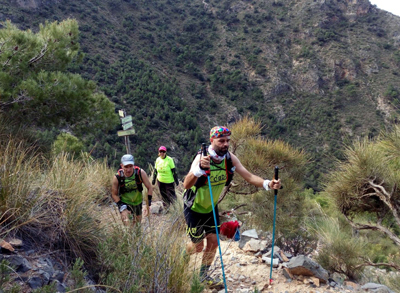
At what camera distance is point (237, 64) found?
1988 inches

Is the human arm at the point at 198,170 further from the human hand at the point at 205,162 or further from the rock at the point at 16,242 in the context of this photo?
the rock at the point at 16,242

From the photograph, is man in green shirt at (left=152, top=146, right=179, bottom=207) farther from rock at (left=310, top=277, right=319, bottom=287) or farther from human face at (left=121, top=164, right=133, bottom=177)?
rock at (left=310, top=277, right=319, bottom=287)

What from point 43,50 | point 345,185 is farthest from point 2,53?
point 345,185

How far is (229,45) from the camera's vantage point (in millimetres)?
53125

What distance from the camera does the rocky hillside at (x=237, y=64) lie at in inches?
1325

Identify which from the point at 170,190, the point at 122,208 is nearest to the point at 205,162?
the point at 122,208

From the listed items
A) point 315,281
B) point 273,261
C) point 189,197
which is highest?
point 189,197

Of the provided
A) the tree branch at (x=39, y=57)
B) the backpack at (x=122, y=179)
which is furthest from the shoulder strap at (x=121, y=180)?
the tree branch at (x=39, y=57)

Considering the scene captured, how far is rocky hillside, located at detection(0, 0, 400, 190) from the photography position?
33.7 meters

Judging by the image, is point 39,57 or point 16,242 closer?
point 16,242

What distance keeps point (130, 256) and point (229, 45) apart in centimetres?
5477

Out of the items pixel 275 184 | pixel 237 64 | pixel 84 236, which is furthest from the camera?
pixel 237 64

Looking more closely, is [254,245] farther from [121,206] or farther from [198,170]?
[198,170]

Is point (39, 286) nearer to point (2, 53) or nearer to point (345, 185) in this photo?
point (2, 53)
